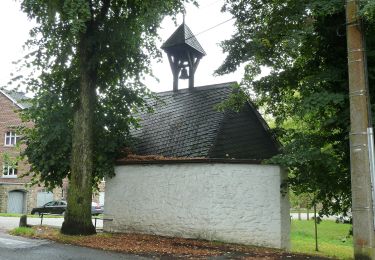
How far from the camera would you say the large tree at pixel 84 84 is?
14.2m

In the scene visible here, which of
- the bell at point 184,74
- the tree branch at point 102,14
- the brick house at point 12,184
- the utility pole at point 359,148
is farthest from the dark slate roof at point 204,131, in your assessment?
the brick house at point 12,184

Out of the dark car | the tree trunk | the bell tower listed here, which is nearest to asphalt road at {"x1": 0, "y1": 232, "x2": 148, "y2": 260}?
the tree trunk

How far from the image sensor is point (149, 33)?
622 inches

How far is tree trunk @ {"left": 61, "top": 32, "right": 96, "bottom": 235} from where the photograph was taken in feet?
46.5

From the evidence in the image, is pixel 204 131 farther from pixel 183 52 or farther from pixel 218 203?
pixel 183 52

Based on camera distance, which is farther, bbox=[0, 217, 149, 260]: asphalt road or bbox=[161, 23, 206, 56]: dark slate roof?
bbox=[161, 23, 206, 56]: dark slate roof

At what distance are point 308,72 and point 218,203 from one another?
5406 mm

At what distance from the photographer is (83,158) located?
14.5 metres

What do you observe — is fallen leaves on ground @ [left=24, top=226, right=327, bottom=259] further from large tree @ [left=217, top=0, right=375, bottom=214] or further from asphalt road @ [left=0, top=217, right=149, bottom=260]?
large tree @ [left=217, top=0, right=375, bottom=214]

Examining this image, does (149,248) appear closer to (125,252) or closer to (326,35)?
(125,252)

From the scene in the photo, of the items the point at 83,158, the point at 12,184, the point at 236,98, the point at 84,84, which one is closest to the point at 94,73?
the point at 84,84

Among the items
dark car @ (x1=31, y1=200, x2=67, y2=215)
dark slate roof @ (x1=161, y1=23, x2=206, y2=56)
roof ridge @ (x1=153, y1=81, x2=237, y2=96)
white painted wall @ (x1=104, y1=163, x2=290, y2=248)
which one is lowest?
dark car @ (x1=31, y1=200, x2=67, y2=215)

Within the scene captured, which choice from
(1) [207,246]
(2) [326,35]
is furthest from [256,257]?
(2) [326,35]

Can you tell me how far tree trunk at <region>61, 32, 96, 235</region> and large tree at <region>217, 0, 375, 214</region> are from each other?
4743mm
